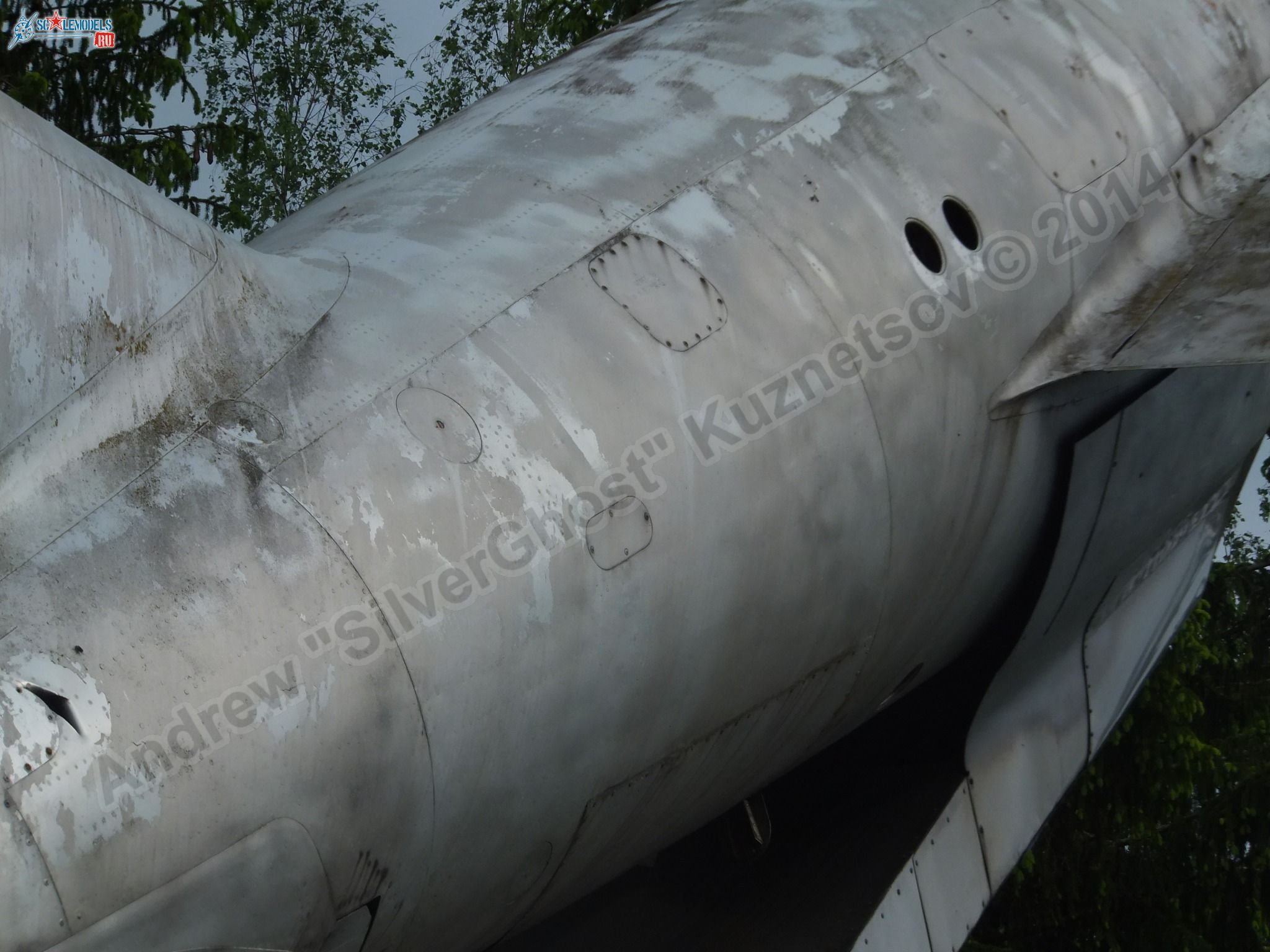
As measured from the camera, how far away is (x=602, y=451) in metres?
3.47

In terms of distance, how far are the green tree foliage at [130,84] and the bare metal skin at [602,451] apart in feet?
22.6

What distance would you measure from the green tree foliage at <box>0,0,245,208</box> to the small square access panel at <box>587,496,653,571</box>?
8167 millimetres

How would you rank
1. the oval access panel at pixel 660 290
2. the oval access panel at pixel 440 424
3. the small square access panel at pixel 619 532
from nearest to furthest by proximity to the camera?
the oval access panel at pixel 440 424
the small square access panel at pixel 619 532
the oval access panel at pixel 660 290

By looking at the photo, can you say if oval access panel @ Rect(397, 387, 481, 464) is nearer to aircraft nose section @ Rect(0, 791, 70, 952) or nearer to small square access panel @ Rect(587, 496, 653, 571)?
small square access panel @ Rect(587, 496, 653, 571)

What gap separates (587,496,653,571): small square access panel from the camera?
3410mm

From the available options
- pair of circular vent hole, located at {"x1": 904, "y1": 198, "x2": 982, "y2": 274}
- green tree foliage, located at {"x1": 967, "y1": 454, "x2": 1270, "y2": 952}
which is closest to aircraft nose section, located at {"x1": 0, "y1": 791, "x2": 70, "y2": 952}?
Result: pair of circular vent hole, located at {"x1": 904, "y1": 198, "x2": 982, "y2": 274}

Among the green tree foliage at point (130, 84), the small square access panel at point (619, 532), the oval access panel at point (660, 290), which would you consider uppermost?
the green tree foliage at point (130, 84)

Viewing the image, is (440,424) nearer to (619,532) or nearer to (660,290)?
(619,532)

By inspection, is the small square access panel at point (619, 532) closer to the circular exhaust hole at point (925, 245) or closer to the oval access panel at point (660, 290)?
the oval access panel at point (660, 290)

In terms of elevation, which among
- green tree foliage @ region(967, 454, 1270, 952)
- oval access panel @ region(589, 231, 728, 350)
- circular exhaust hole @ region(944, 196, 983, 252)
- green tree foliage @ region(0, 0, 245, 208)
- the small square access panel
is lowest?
green tree foliage @ region(967, 454, 1270, 952)

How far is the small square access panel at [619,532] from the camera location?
134 inches

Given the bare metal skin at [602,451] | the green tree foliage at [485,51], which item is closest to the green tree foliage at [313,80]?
the green tree foliage at [485,51]

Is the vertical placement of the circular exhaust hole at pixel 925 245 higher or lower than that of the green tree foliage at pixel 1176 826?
higher

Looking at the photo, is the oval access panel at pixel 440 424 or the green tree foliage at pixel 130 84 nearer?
the oval access panel at pixel 440 424
